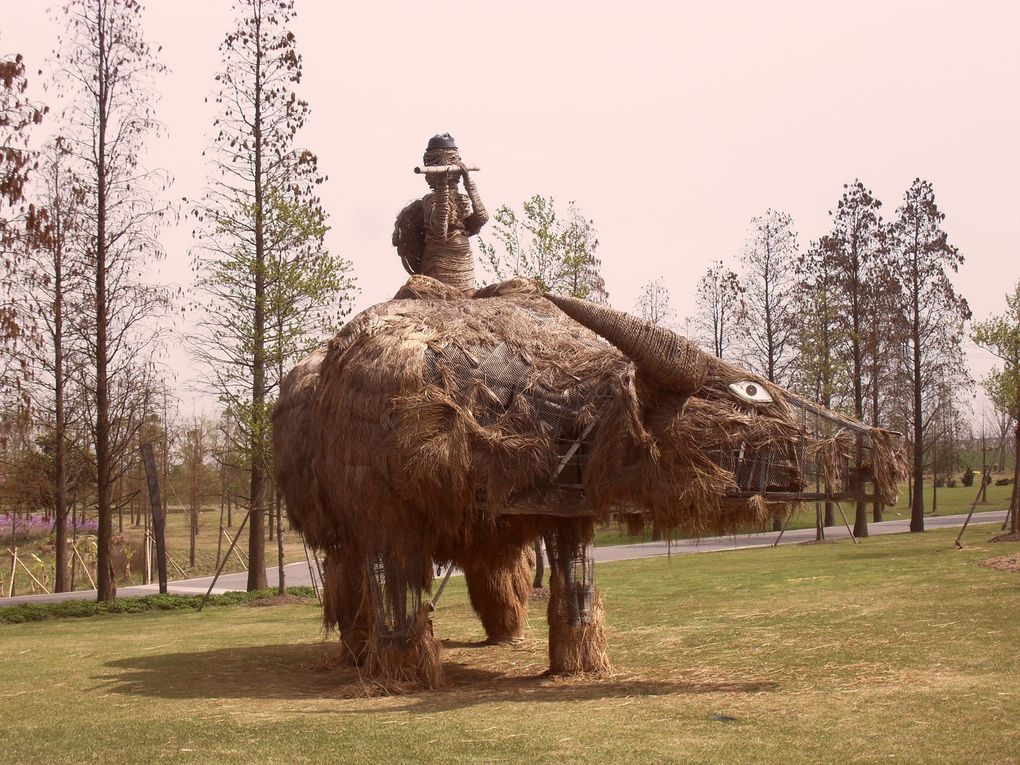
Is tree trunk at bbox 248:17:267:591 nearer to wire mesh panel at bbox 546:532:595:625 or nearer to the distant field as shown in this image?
the distant field

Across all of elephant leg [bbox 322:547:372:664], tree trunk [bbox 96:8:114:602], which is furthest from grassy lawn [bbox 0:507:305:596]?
elephant leg [bbox 322:547:372:664]

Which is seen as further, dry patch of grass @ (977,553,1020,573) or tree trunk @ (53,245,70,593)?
tree trunk @ (53,245,70,593)

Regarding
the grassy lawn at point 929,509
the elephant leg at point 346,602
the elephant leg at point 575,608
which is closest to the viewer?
the elephant leg at point 575,608

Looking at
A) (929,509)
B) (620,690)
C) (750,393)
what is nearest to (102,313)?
(620,690)

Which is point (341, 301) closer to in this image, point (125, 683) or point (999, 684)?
point (125, 683)

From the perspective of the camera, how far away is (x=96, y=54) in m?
21.8

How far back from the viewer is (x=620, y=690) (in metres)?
9.20

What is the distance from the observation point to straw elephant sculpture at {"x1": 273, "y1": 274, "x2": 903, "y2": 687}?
830cm

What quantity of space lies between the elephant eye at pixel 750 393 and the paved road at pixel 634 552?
53.7ft

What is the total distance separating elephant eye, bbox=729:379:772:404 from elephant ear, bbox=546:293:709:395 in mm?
356

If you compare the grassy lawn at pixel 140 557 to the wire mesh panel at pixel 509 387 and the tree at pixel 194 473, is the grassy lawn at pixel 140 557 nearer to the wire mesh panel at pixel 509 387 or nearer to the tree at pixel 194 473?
the tree at pixel 194 473

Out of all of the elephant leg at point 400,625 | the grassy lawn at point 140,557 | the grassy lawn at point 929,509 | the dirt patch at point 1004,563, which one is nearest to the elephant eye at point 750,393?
the elephant leg at point 400,625

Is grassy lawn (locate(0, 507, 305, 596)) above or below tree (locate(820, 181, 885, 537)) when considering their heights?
below

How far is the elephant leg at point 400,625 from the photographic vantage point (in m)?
9.73
